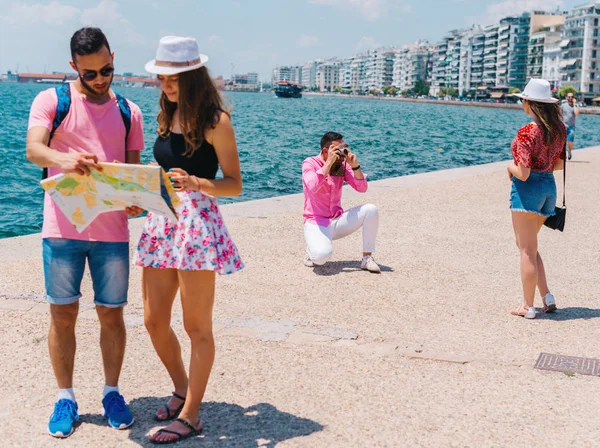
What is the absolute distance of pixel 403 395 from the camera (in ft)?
14.1

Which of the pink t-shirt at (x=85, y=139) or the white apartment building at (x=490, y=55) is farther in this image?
the white apartment building at (x=490, y=55)

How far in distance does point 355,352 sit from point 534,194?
190 centimetres

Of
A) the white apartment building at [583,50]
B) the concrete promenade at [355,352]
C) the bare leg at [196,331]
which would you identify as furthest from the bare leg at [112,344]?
the white apartment building at [583,50]

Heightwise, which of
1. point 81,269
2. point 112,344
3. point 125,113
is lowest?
point 112,344

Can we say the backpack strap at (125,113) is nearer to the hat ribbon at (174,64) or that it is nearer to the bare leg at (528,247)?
the hat ribbon at (174,64)

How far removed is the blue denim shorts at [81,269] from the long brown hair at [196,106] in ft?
2.04

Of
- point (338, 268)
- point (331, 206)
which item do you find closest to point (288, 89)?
point (331, 206)

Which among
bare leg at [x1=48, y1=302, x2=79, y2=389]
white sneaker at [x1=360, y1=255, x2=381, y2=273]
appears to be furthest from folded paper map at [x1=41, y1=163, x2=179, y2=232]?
white sneaker at [x1=360, y1=255, x2=381, y2=273]

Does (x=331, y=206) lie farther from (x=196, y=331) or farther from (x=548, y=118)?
(x=196, y=331)

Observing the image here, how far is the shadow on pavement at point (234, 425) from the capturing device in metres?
3.69

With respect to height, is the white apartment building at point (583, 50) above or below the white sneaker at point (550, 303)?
above

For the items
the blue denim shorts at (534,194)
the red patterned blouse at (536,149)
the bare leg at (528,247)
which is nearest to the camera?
the red patterned blouse at (536,149)

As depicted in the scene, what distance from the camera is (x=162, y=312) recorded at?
3738mm

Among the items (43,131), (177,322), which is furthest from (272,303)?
(43,131)
